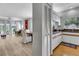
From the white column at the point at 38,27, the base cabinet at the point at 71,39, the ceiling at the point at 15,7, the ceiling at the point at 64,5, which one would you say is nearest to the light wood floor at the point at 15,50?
the white column at the point at 38,27

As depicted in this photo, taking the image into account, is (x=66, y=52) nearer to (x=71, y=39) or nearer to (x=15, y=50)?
(x=71, y=39)

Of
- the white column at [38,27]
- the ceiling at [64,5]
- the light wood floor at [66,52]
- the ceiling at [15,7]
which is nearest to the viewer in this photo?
the white column at [38,27]

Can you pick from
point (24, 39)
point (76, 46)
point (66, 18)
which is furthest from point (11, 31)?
point (76, 46)

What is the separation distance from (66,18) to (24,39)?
342 centimetres

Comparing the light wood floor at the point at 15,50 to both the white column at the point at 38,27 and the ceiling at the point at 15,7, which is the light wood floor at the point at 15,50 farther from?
the ceiling at the point at 15,7

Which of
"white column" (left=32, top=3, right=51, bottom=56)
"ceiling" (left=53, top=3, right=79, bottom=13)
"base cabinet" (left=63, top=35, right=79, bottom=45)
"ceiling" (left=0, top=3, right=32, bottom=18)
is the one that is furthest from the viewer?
"base cabinet" (left=63, top=35, right=79, bottom=45)

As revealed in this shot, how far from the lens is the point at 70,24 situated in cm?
654

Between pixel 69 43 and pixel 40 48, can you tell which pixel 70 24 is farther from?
pixel 40 48

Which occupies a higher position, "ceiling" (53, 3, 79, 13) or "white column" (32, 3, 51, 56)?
"ceiling" (53, 3, 79, 13)

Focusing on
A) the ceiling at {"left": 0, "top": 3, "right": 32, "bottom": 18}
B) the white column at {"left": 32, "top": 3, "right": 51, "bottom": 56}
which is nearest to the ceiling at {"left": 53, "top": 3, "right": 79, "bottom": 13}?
the ceiling at {"left": 0, "top": 3, "right": 32, "bottom": 18}

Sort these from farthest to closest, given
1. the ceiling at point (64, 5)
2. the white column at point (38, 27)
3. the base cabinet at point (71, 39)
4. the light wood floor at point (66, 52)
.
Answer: the base cabinet at point (71, 39) < the ceiling at point (64, 5) < the light wood floor at point (66, 52) < the white column at point (38, 27)

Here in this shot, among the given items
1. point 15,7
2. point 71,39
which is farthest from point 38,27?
point 71,39

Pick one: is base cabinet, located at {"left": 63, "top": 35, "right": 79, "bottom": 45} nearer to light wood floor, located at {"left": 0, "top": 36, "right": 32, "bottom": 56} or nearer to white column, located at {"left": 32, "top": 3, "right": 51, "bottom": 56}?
light wood floor, located at {"left": 0, "top": 36, "right": 32, "bottom": 56}

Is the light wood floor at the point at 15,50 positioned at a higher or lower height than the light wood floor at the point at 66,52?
higher
